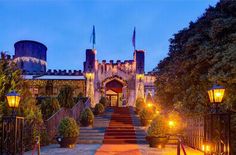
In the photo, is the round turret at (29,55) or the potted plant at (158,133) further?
the round turret at (29,55)

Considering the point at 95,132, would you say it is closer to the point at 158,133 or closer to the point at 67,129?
the point at 67,129

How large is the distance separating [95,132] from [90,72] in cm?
1840

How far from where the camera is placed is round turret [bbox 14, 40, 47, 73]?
46.4 m

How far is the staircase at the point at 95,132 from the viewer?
16.4 m

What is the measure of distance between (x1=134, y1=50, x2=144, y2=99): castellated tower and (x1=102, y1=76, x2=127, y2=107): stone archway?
151cm

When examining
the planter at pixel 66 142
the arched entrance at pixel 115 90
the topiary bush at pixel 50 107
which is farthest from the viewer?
the arched entrance at pixel 115 90

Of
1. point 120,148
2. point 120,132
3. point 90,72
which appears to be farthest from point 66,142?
point 90,72

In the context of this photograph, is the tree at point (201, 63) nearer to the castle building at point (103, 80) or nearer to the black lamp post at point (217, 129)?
the black lamp post at point (217, 129)

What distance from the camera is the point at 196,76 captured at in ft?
49.9

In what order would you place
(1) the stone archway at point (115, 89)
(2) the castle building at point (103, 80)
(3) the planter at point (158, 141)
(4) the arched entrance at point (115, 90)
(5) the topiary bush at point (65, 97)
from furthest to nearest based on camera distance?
1. (4) the arched entrance at point (115, 90)
2. (1) the stone archway at point (115, 89)
3. (2) the castle building at point (103, 80)
4. (5) the topiary bush at point (65, 97)
5. (3) the planter at point (158, 141)

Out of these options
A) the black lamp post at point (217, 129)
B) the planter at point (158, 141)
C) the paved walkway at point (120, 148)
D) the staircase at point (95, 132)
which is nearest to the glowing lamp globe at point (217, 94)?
the black lamp post at point (217, 129)

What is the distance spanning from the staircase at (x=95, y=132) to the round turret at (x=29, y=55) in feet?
86.1

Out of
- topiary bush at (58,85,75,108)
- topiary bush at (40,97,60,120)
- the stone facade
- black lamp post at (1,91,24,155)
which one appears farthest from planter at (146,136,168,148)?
the stone facade

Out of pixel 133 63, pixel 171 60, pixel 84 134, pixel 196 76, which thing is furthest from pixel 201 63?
pixel 133 63
